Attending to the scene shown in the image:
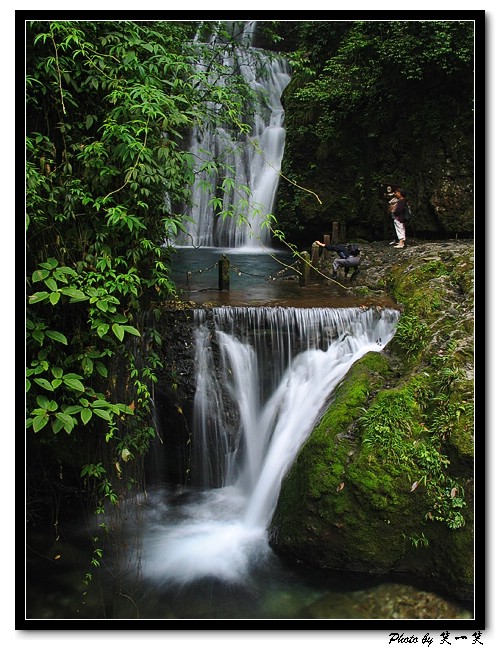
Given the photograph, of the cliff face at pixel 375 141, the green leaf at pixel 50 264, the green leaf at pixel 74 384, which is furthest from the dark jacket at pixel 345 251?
the green leaf at pixel 74 384

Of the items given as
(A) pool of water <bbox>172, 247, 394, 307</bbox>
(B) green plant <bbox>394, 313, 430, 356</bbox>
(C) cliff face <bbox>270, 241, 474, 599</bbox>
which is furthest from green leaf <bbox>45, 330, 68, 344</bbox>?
(B) green plant <bbox>394, 313, 430, 356</bbox>

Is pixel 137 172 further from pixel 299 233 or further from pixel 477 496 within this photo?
pixel 299 233

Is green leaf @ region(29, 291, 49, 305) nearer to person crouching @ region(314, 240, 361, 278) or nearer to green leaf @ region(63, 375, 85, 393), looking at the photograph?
green leaf @ region(63, 375, 85, 393)

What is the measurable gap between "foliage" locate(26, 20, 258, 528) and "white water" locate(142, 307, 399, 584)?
0.87 m

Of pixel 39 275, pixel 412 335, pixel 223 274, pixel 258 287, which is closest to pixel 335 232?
pixel 258 287

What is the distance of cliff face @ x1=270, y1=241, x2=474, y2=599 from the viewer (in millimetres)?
3893

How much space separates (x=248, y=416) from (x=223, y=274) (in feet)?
7.25

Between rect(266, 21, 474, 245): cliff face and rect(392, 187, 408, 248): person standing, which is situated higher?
rect(266, 21, 474, 245): cliff face

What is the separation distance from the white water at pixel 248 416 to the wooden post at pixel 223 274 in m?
1.36

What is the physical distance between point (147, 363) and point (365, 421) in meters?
1.81

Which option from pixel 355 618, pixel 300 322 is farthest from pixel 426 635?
pixel 300 322

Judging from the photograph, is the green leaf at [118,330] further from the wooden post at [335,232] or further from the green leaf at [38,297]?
the wooden post at [335,232]

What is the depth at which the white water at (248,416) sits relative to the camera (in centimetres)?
442

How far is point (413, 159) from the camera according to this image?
34.0ft
